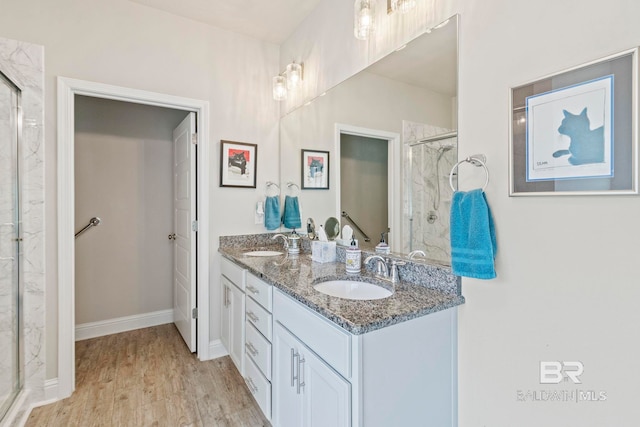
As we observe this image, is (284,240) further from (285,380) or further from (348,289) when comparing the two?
(285,380)

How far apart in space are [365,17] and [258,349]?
188 cm

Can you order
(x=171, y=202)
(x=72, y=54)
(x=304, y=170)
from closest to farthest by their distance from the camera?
(x=72, y=54)
(x=304, y=170)
(x=171, y=202)

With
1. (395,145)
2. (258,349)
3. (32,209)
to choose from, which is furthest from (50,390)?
(395,145)

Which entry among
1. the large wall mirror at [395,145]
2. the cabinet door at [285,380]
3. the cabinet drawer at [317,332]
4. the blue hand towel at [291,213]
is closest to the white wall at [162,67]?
the blue hand towel at [291,213]

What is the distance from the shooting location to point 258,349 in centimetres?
171

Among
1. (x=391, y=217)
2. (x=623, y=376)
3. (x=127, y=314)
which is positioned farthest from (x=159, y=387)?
(x=623, y=376)

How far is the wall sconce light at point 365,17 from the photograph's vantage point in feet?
5.17

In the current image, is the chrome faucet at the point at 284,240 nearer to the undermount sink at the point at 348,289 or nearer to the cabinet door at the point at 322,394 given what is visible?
the undermount sink at the point at 348,289

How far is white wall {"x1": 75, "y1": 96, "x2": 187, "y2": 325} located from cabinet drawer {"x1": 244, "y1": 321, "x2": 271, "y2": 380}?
1750mm

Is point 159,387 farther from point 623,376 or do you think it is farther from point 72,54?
point 623,376

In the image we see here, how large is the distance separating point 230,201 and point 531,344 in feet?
7.07

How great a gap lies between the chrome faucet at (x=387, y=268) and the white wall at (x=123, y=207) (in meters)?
2.43

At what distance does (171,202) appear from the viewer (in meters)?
3.18

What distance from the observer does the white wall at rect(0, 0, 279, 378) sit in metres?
1.91
